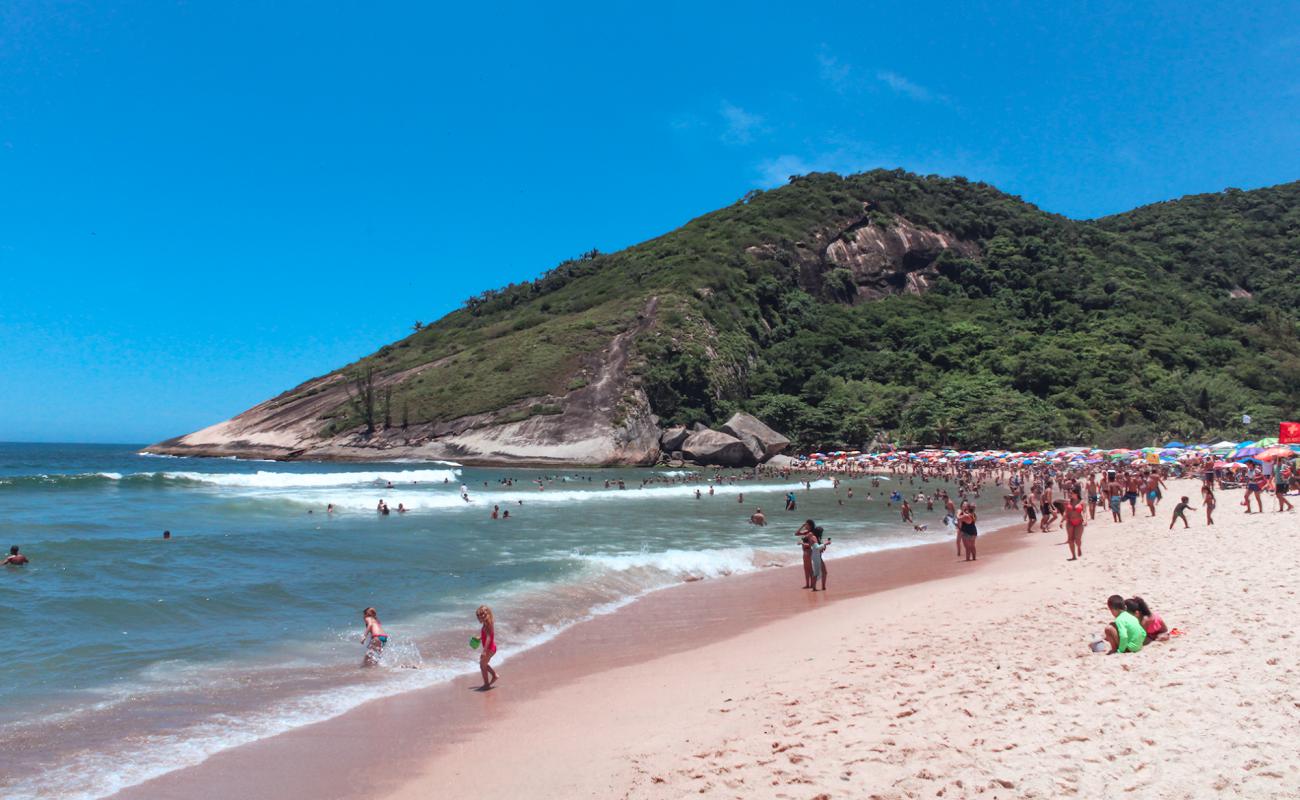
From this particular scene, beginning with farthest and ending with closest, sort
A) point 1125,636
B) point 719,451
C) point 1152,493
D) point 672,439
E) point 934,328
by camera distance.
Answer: point 934,328 < point 672,439 < point 719,451 < point 1152,493 < point 1125,636

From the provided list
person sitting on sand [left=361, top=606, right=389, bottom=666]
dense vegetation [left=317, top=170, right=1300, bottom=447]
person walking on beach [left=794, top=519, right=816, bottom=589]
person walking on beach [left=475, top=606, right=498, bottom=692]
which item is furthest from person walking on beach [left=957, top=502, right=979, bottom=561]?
dense vegetation [left=317, top=170, right=1300, bottom=447]

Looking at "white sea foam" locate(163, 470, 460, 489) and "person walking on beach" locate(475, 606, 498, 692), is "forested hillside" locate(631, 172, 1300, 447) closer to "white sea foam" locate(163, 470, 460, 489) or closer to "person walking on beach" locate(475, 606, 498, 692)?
"white sea foam" locate(163, 470, 460, 489)

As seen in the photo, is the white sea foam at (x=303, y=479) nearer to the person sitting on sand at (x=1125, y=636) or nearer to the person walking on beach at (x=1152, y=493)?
the person walking on beach at (x=1152, y=493)

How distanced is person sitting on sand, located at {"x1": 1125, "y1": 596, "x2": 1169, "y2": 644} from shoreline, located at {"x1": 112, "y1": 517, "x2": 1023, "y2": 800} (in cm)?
520

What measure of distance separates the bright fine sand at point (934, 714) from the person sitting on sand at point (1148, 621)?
0.22 meters

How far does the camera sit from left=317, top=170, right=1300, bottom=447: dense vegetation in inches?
2977

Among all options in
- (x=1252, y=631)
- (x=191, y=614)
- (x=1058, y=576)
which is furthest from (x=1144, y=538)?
(x=191, y=614)

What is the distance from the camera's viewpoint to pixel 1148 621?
8602 mm

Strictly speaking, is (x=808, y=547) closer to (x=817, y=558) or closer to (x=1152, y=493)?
(x=817, y=558)

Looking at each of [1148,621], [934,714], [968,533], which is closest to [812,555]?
[968,533]

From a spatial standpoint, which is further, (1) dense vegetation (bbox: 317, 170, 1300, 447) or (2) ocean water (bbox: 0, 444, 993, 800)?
(1) dense vegetation (bbox: 317, 170, 1300, 447)

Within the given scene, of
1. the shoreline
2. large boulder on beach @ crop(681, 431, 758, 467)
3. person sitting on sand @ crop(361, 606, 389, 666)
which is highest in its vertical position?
large boulder on beach @ crop(681, 431, 758, 467)

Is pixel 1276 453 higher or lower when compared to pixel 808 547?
higher

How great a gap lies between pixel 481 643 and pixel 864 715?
519 cm
